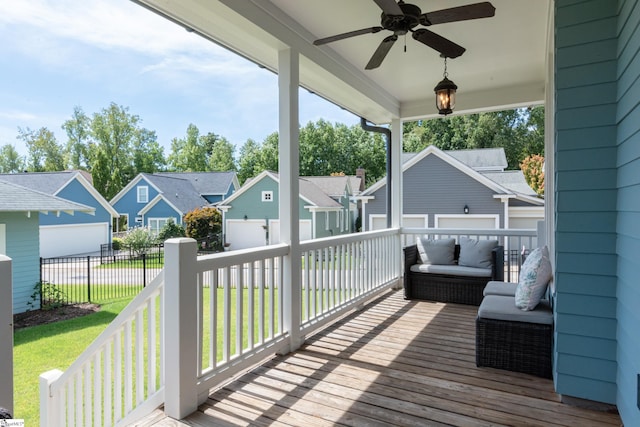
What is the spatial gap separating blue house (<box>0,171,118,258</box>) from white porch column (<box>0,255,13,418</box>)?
11.7ft

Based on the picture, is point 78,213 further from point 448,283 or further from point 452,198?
point 452,198

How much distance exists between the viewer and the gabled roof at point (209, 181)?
6562 millimetres

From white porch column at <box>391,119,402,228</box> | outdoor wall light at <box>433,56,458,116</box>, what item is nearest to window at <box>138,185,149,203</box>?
white porch column at <box>391,119,402,228</box>

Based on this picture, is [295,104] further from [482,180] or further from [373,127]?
[482,180]

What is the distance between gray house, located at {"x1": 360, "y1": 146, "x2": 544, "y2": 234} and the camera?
1080 cm

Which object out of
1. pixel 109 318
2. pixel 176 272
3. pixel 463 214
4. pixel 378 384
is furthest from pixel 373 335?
pixel 463 214

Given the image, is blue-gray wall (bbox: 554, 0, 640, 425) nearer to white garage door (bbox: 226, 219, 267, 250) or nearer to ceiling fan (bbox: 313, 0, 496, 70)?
ceiling fan (bbox: 313, 0, 496, 70)

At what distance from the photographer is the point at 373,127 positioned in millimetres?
5629

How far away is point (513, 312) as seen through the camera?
2729 mm

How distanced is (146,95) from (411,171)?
8275 millimetres

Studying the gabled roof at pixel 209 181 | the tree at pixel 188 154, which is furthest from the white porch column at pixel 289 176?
the tree at pixel 188 154

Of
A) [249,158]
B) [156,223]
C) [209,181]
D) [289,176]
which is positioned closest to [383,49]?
[289,176]

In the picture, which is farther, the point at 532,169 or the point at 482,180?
the point at 532,169

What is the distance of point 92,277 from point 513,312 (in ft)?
22.8
